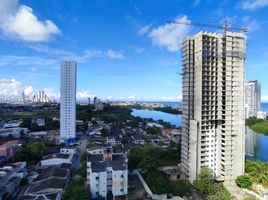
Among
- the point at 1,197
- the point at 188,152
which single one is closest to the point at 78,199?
the point at 1,197

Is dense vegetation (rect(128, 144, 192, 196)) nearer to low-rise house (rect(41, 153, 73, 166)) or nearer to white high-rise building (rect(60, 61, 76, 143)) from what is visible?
low-rise house (rect(41, 153, 73, 166))

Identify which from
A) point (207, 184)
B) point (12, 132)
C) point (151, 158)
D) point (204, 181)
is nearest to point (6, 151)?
point (12, 132)

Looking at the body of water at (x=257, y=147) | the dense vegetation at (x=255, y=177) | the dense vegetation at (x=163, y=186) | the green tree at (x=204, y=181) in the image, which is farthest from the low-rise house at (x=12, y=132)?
the body of water at (x=257, y=147)

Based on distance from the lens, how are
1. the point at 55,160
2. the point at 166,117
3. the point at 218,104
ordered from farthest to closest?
1. the point at 166,117
2. the point at 55,160
3. the point at 218,104

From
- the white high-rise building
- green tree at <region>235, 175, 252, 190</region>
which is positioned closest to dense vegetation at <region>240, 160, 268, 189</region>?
green tree at <region>235, 175, 252, 190</region>

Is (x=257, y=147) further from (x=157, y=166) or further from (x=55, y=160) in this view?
(x=55, y=160)

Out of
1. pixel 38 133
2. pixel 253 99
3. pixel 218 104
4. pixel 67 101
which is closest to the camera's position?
pixel 218 104
